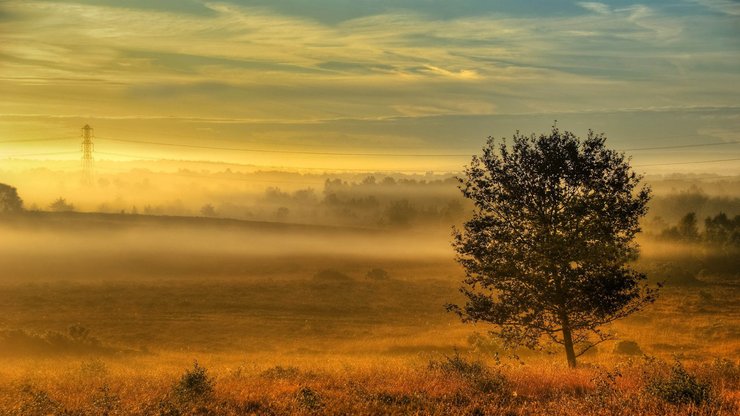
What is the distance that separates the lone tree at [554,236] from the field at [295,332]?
2550 millimetres

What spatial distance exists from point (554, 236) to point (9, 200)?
178 meters

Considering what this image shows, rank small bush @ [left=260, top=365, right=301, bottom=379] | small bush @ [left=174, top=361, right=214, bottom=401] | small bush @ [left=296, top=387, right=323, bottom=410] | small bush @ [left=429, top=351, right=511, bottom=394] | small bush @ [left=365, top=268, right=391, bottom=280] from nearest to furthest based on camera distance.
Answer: small bush @ [left=296, top=387, right=323, bottom=410], small bush @ [left=174, top=361, right=214, bottom=401], small bush @ [left=429, top=351, right=511, bottom=394], small bush @ [left=260, top=365, right=301, bottom=379], small bush @ [left=365, top=268, right=391, bottom=280]

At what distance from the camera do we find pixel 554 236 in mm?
26938

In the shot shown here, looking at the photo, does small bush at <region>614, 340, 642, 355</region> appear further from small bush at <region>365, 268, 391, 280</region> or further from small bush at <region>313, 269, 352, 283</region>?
small bush at <region>365, 268, 391, 280</region>

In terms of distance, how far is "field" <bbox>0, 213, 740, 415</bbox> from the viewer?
17391 mm

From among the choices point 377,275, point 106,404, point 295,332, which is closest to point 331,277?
point 377,275

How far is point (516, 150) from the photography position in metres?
28.6

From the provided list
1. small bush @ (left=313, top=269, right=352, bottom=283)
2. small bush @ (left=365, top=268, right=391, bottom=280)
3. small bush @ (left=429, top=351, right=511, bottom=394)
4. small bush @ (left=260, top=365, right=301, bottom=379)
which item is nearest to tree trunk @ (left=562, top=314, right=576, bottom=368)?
small bush @ (left=429, top=351, right=511, bottom=394)

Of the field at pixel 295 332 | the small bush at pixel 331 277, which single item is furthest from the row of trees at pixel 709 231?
the small bush at pixel 331 277

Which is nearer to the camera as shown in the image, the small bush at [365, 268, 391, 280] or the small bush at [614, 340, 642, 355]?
the small bush at [614, 340, 642, 355]

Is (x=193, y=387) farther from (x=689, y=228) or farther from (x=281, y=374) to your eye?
(x=689, y=228)

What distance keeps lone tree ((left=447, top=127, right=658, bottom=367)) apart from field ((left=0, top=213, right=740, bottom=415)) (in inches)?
100

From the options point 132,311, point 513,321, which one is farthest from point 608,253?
point 132,311

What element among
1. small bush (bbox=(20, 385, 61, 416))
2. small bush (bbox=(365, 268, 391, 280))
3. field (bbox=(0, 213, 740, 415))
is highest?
small bush (bbox=(20, 385, 61, 416))
